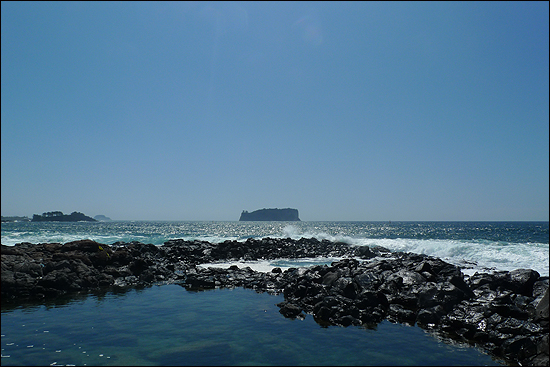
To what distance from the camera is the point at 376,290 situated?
14.6 meters

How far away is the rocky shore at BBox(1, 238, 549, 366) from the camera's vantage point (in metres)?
9.98

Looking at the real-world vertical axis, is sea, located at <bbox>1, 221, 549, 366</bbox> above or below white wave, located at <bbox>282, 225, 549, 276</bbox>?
above

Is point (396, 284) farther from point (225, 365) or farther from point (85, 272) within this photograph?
point (85, 272)

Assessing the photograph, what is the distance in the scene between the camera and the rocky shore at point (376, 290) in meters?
9.98

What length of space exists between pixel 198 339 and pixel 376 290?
8567 mm

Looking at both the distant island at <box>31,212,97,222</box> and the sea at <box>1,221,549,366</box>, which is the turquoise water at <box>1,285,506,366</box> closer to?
the sea at <box>1,221,549,366</box>

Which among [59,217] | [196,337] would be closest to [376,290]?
[196,337]

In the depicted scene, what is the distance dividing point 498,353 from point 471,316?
2.25m

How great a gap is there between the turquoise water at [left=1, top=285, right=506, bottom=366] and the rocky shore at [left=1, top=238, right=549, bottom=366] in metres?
0.91

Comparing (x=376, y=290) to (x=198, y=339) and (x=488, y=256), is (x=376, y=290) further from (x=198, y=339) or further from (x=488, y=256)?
(x=488, y=256)

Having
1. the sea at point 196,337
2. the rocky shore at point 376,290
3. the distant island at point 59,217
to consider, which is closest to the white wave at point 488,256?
the rocky shore at point 376,290

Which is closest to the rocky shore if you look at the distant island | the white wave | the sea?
the sea

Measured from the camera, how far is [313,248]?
39.8 meters

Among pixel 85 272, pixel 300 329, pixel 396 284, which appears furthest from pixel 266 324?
pixel 85 272
